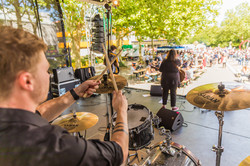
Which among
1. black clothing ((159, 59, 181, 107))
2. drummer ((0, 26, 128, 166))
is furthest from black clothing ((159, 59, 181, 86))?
drummer ((0, 26, 128, 166))

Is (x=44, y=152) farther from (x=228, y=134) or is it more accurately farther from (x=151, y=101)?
(x=151, y=101)

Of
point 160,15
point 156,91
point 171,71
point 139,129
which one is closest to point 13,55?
point 139,129

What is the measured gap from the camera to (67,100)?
4.76ft

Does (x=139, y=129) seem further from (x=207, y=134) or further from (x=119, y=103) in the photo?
(x=207, y=134)

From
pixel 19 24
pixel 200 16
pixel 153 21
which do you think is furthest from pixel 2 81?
pixel 200 16

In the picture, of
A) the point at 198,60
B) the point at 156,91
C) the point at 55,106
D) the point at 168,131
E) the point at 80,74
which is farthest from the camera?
the point at 198,60

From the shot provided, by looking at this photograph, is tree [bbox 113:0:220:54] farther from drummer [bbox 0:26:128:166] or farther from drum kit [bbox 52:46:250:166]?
drummer [bbox 0:26:128:166]

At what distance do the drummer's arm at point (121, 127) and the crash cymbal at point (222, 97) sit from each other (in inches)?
49.5

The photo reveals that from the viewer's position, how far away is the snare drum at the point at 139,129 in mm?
2039

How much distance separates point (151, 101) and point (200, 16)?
9021mm

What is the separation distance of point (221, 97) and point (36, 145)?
202 centimetres

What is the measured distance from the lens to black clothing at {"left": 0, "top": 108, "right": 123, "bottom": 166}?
56cm

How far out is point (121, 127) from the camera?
925mm

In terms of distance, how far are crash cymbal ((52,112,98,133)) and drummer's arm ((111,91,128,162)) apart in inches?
54.4
